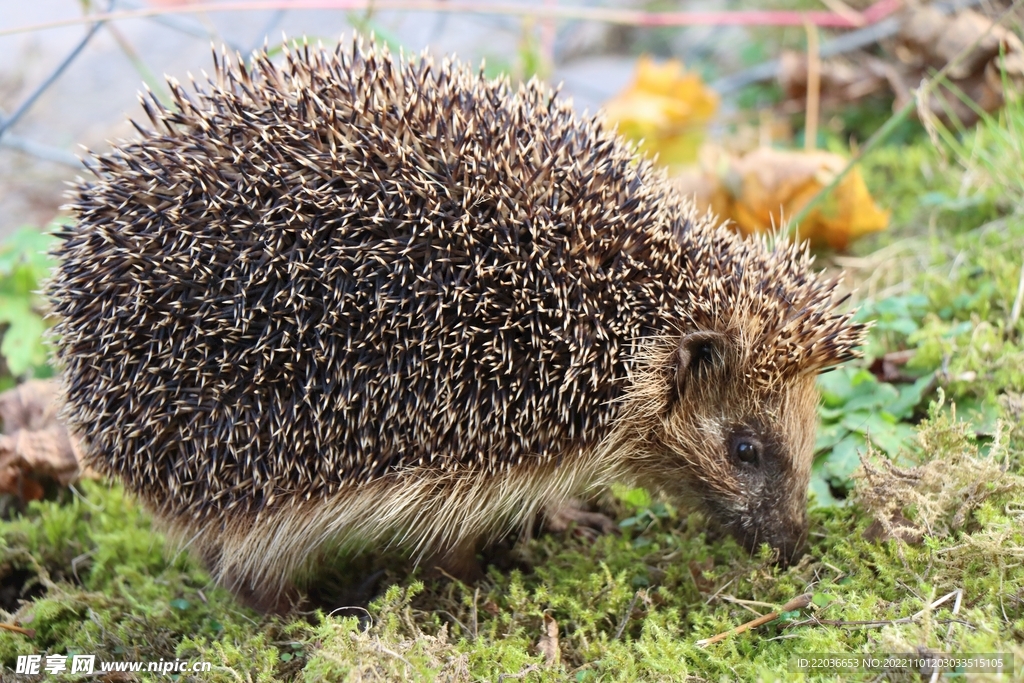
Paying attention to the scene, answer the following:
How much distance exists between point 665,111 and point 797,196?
2.17 meters

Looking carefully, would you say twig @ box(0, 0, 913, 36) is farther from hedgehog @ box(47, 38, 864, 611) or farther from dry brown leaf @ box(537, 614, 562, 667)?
dry brown leaf @ box(537, 614, 562, 667)

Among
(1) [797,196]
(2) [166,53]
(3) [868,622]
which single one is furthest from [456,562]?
(2) [166,53]

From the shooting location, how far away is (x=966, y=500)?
11.4 feet

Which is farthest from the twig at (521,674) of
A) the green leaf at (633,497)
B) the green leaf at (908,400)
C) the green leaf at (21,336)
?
the green leaf at (21,336)

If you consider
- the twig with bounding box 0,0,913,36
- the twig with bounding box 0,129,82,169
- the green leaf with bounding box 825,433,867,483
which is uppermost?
the twig with bounding box 0,0,913,36

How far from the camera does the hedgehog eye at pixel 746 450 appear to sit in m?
4.03

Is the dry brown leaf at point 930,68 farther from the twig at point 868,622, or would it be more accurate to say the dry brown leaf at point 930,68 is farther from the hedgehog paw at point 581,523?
the twig at point 868,622

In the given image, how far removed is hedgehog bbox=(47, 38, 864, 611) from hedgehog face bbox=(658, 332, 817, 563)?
1 cm

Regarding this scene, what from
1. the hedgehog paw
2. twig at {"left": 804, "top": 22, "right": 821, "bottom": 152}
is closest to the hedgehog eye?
the hedgehog paw

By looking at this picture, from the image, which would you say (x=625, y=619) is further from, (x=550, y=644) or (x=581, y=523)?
(x=581, y=523)

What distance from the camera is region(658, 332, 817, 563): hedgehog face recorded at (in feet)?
12.9

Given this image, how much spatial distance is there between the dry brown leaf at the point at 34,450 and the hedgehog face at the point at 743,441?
11.4ft

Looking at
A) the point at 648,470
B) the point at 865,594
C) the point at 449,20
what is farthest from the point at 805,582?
the point at 449,20

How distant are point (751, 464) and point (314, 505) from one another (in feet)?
7.01
